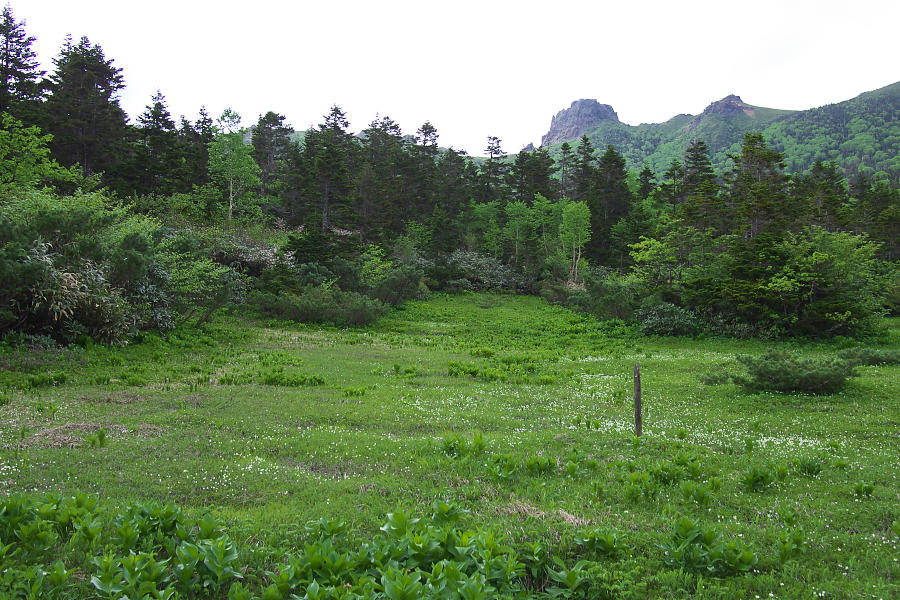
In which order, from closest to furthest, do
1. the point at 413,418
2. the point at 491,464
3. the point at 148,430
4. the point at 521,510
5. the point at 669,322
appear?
the point at 521,510 → the point at 491,464 → the point at 148,430 → the point at 413,418 → the point at 669,322

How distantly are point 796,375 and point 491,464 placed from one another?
10077 millimetres

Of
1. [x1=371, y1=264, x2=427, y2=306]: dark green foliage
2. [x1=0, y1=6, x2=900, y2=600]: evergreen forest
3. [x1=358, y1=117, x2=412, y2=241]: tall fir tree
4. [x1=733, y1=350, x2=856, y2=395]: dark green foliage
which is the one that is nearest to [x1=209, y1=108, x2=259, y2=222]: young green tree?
[x1=0, y1=6, x2=900, y2=600]: evergreen forest

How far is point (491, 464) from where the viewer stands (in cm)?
684

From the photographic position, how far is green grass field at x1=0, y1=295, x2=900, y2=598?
172 inches

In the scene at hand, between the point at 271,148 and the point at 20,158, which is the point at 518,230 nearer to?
the point at 271,148

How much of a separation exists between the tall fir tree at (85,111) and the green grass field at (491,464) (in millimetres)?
33071

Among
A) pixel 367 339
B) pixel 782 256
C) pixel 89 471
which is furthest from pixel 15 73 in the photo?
pixel 782 256

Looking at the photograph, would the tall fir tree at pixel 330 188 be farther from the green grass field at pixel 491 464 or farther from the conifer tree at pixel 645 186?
the conifer tree at pixel 645 186

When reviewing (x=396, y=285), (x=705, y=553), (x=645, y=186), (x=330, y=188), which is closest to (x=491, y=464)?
(x=705, y=553)

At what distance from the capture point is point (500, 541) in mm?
4730

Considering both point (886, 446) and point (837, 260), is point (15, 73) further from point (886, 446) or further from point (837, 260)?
point (837, 260)

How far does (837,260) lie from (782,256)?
2370mm

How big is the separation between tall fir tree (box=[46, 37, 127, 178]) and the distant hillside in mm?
79602

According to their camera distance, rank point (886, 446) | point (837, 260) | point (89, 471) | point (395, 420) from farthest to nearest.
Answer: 1. point (837, 260)
2. point (395, 420)
3. point (886, 446)
4. point (89, 471)
